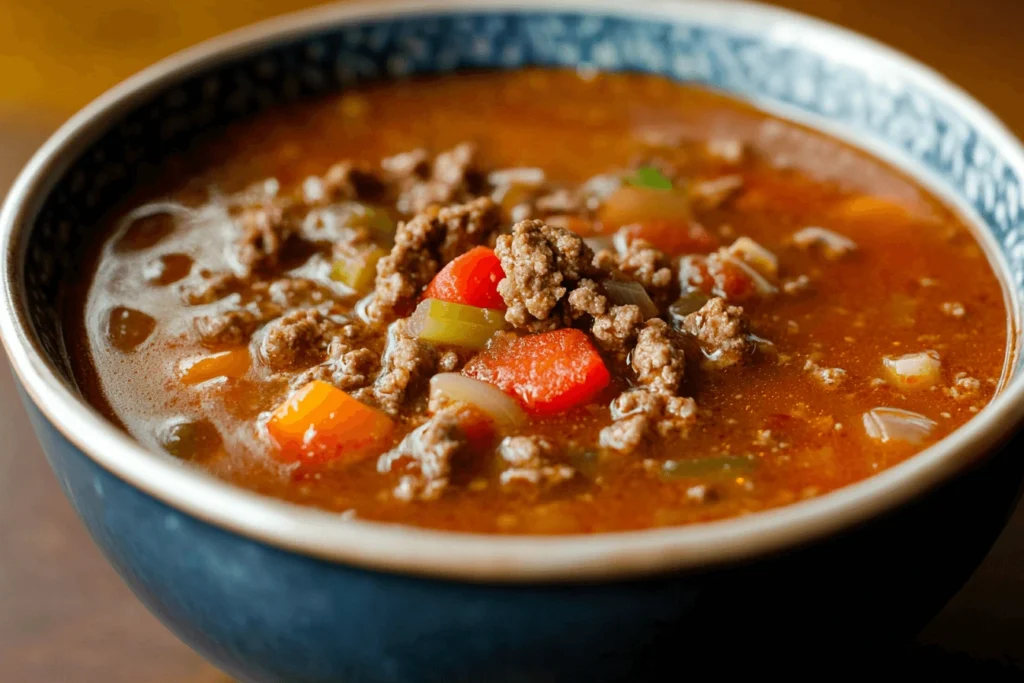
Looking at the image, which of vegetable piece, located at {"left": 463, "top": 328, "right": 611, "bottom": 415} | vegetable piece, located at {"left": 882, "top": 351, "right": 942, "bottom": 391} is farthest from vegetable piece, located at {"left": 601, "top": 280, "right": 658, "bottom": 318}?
vegetable piece, located at {"left": 882, "top": 351, "right": 942, "bottom": 391}

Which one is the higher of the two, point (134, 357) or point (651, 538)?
point (134, 357)

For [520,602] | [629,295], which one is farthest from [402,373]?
[520,602]

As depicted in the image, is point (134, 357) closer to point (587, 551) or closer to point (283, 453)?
point (283, 453)

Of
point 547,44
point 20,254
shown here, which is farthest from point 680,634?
point 547,44

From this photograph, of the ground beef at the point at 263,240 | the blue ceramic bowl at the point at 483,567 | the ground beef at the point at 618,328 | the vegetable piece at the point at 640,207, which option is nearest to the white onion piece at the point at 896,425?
the blue ceramic bowl at the point at 483,567

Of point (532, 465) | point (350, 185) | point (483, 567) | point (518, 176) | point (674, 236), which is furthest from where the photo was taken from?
point (518, 176)

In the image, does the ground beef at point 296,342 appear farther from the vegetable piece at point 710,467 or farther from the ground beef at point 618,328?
the vegetable piece at point 710,467

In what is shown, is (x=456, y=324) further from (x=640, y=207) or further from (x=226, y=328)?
(x=640, y=207)
